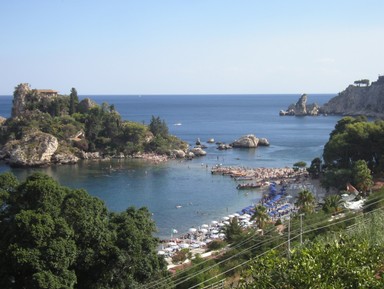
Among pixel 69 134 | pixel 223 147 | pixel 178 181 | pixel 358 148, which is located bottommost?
pixel 178 181

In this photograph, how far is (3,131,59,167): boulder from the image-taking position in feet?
186

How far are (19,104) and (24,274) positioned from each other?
6279cm

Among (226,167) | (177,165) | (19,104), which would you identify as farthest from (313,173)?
(19,104)

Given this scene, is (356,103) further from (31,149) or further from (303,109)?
(31,149)

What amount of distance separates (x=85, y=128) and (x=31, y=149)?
10757mm

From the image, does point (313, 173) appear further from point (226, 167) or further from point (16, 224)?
point (16, 224)

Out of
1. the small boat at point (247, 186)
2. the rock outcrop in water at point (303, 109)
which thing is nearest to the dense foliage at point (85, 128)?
the small boat at point (247, 186)

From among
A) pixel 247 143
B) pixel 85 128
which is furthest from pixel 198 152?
pixel 85 128

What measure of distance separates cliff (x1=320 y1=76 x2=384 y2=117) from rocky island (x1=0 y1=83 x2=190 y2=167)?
72300mm

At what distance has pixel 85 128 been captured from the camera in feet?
221

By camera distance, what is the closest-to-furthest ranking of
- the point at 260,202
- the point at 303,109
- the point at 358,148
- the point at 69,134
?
the point at 260,202, the point at 358,148, the point at 69,134, the point at 303,109

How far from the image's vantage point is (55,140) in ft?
197

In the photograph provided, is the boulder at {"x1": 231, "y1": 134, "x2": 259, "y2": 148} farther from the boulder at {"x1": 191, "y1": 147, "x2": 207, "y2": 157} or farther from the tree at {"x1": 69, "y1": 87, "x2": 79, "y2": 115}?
the tree at {"x1": 69, "y1": 87, "x2": 79, "y2": 115}

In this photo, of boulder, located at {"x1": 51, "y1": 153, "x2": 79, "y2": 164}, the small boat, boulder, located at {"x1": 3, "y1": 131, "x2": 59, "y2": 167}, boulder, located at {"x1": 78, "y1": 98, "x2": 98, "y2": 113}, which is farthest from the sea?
boulder, located at {"x1": 78, "y1": 98, "x2": 98, "y2": 113}
